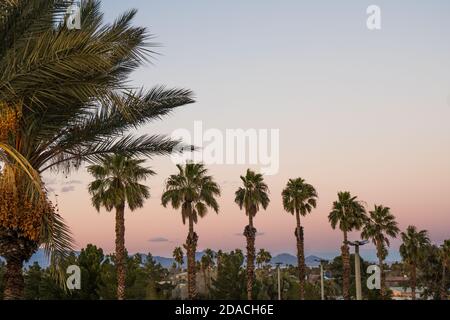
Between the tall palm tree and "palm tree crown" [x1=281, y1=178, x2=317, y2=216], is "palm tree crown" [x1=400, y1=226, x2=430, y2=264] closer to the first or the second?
"palm tree crown" [x1=281, y1=178, x2=317, y2=216]

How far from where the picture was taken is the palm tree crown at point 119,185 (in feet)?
132

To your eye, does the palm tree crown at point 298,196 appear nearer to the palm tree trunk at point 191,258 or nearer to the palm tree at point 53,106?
the palm tree trunk at point 191,258

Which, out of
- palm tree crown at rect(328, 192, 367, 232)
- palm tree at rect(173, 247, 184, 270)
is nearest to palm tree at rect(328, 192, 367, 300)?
palm tree crown at rect(328, 192, 367, 232)

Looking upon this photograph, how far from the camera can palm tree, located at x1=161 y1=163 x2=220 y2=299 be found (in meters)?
47.3

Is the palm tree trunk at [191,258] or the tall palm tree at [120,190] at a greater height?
the tall palm tree at [120,190]

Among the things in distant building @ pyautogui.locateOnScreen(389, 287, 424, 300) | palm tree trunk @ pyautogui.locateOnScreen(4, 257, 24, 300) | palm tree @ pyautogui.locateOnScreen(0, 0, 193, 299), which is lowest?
distant building @ pyautogui.locateOnScreen(389, 287, 424, 300)

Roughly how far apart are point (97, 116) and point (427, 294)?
7936 centimetres

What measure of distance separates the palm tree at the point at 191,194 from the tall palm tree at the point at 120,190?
249 inches

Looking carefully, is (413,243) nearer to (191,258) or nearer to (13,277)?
(191,258)

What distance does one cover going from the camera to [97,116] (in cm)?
1380

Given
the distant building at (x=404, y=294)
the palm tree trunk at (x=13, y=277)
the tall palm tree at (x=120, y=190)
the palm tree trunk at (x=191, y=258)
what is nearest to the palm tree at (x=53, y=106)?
the palm tree trunk at (x=13, y=277)
